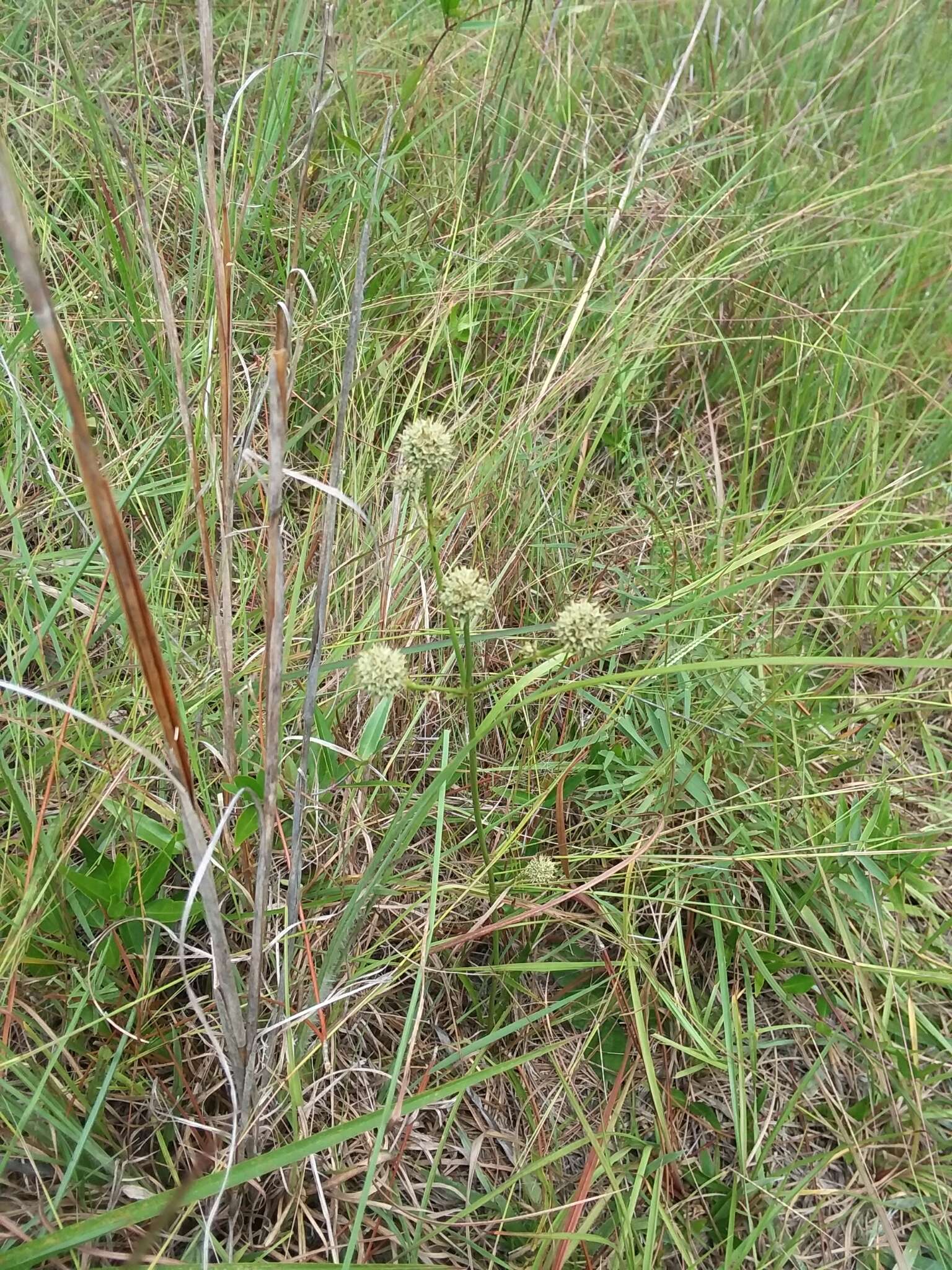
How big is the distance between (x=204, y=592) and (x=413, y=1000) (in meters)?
0.74

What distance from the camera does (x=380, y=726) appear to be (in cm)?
116

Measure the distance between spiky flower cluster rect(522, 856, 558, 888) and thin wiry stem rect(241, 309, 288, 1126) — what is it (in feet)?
1.27

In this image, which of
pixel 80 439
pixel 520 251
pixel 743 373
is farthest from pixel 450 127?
pixel 80 439

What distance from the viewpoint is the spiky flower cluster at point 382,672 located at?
34.4 inches

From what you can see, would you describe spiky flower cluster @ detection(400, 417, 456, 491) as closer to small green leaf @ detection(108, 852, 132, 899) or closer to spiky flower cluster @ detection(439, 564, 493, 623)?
spiky flower cluster @ detection(439, 564, 493, 623)

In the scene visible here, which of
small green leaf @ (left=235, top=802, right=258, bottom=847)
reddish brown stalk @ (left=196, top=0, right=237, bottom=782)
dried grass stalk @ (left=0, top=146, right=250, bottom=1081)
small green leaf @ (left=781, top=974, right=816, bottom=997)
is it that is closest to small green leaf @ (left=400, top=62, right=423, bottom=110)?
reddish brown stalk @ (left=196, top=0, right=237, bottom=782)

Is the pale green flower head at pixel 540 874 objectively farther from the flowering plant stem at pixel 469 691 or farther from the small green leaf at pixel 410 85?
the small green leaf at pixel 410 85

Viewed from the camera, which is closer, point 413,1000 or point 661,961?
point 413,1000

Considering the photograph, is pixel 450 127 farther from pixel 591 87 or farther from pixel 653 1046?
pixel 653 1046

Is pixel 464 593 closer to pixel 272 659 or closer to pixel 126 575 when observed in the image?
pixel 272 659

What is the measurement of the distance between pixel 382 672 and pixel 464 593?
0.41ft

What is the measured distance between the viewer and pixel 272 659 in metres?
0.76

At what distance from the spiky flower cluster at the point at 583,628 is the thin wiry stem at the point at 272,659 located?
316mm

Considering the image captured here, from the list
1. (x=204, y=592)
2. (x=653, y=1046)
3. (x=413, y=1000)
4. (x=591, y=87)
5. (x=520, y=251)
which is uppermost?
(x=591, y=87)
